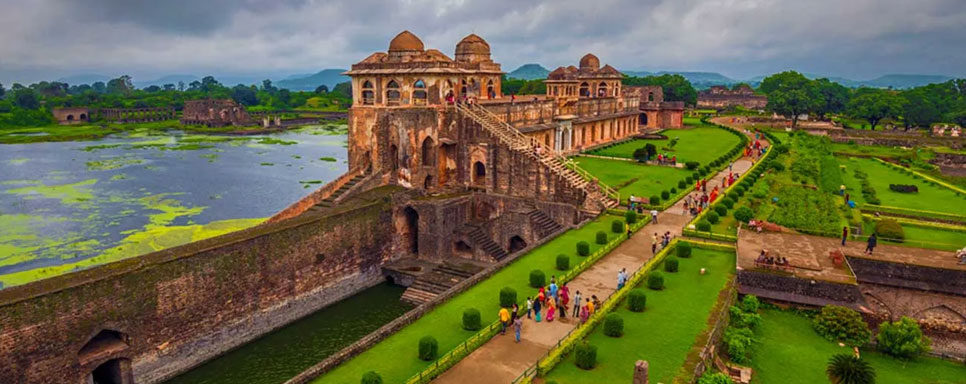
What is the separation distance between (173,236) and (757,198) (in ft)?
119

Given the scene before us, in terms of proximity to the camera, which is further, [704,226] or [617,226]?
[617,226]

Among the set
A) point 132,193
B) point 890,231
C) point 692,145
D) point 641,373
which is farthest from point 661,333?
point 132,193

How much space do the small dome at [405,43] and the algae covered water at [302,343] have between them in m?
15.8

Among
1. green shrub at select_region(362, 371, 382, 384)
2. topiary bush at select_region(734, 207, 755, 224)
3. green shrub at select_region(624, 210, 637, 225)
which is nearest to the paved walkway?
green shrub at select_region(362, 371, 382, 384)

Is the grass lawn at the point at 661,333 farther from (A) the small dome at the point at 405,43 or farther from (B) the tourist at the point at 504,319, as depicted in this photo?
(A) the small dome at the point at 405,43

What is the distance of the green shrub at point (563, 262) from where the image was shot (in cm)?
2497

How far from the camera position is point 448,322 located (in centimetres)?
2084

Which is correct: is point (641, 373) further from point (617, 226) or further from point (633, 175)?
point (633, 175)

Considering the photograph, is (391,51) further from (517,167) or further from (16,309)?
(16,309)

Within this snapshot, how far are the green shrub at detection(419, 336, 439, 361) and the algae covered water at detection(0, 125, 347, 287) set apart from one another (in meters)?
24.2

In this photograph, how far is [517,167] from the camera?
34656 mm

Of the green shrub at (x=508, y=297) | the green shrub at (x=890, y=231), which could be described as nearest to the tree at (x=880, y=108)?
the green shrub at (x=890, y=231)

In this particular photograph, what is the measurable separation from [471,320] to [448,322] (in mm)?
1198

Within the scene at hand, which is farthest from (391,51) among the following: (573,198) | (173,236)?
(173,236)
